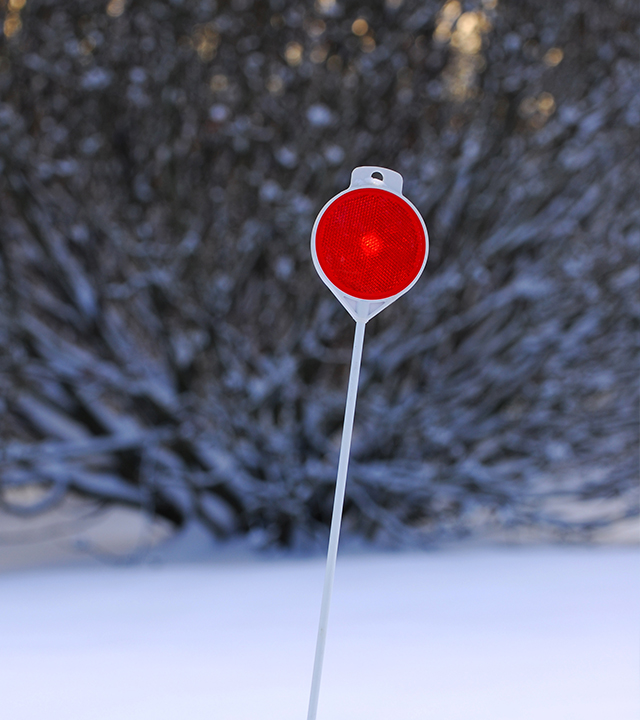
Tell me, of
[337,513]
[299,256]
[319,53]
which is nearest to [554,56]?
[319,53]

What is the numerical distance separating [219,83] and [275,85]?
0.30m

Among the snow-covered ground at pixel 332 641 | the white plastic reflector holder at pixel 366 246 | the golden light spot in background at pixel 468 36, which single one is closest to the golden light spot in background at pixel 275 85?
the golden light spot in background at pixel 468 36

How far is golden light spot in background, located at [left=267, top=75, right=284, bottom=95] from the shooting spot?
406 cm

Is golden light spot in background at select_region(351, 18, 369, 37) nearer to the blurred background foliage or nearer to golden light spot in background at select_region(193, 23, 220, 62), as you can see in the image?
the blurred background foliage

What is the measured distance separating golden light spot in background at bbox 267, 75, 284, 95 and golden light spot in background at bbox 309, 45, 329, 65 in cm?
21

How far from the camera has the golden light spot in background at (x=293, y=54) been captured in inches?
161

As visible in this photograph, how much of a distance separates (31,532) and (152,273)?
1861mm

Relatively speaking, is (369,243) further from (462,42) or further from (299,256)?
(462,42)

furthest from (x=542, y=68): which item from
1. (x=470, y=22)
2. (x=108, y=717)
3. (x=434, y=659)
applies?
(x=108, y=717)

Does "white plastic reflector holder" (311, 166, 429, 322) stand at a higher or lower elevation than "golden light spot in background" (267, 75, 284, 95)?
lower

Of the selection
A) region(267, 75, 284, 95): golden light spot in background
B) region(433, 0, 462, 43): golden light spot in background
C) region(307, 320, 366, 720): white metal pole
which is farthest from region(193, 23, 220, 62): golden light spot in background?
region(307, 320, 366, 720): white metal pole

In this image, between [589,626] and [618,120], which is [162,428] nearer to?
[589,626]

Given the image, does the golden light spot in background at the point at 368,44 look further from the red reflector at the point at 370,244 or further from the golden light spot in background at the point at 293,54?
the red reflector at the point at 370,244

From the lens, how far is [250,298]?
4.38 meters
